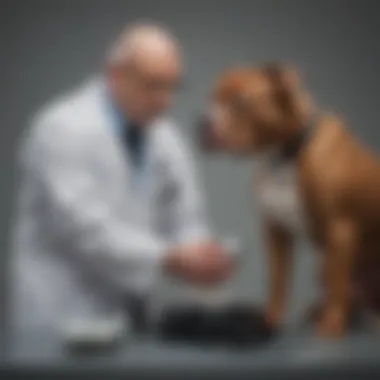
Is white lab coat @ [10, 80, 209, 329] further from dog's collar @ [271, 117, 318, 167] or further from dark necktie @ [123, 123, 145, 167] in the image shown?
dog's collar @ [271, 117, 318, 167]

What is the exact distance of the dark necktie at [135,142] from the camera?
1.39 meters

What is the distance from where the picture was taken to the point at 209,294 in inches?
54.2

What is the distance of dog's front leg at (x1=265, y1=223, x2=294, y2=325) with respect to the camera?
1371 mm

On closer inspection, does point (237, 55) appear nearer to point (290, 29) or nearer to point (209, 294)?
point (290, 29)

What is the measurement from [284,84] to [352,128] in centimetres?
14

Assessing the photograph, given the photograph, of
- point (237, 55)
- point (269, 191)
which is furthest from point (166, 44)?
point (269, 191)

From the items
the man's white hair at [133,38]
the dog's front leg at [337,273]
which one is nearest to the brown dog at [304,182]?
the dog's front leg at [337,273]

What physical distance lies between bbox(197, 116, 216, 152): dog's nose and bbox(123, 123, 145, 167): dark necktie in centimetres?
8

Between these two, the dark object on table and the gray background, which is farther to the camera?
the gray background

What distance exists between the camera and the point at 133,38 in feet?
4.63

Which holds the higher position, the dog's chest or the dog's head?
the dog's head

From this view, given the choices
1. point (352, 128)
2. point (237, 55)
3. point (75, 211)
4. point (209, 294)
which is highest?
point (237, 55)

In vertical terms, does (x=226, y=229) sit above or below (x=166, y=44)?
below

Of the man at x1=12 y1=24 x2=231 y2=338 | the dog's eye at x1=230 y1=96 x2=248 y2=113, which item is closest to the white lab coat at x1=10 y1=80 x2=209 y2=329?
the man at x1=12 y1=24 x2=231 y2=338
